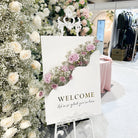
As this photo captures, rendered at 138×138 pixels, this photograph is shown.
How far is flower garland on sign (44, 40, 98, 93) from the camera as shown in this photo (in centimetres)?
126

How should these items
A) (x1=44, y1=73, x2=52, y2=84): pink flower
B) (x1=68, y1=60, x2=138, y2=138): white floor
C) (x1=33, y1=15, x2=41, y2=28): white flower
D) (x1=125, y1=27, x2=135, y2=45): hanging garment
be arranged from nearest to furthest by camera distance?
1. (x1=33, y1=15, x2=41, y2=28): white flower
2. (x1=44, y1=73, x2=52, y2=84): pink flower
3. (x1=68, y1=60, x2=138, y2=138): white floor
4. (x1=125, y1=27, x2=135, y2=45): hanging garment

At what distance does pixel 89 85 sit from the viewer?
1.41m

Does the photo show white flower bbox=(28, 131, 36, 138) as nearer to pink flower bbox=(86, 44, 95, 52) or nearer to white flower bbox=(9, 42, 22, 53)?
white flower bbox=(9, 42, 22, 53)

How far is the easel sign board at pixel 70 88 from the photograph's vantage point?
1238 millimetres

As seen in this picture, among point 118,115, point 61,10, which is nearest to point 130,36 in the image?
point 118,115

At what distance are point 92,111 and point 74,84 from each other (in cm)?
42

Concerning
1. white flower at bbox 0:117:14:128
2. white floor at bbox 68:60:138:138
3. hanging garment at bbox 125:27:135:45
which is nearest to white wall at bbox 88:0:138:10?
hanging garment at bbox 125:27:135:45

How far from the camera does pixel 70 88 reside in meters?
1.34

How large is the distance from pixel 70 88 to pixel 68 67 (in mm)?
235

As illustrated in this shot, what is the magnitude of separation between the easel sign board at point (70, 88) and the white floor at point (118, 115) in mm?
757

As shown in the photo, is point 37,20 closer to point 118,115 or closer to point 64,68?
point 64,68

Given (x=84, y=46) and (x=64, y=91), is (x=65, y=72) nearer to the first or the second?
(x=64, y=91)

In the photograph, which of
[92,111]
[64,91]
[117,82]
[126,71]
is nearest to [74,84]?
[64,91]

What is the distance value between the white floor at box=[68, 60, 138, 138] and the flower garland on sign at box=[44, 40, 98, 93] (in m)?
1.10
